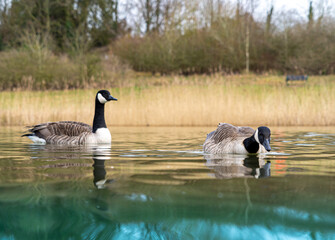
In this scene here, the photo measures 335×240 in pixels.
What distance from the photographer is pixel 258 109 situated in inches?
499

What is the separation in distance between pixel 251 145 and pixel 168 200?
10.2 ft

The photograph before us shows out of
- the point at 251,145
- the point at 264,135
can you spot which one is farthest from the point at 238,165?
the point at 251,145

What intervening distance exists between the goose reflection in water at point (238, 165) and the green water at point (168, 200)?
11 mm

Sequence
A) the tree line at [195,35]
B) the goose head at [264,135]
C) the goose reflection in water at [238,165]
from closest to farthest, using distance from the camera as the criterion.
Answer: the goose reflection in water at [238,165], the goose head at [264,135], the tree line at [195,35]

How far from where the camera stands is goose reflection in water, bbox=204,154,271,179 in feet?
13.1

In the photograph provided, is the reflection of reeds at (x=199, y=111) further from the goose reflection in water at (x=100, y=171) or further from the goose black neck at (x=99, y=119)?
the goose reflection in water at (x=100, y=171)

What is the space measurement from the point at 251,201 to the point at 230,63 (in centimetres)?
3124

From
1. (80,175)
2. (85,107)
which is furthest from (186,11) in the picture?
(80,175)

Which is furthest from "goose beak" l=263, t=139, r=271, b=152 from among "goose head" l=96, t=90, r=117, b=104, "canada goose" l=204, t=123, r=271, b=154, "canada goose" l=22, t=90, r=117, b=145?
"goose head" l=96, t=90, r=117, b=104

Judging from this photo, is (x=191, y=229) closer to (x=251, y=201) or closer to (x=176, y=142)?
(x=251, y=201)

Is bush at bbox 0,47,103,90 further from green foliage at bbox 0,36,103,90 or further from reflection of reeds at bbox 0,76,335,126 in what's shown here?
reflection of reeds at bbox 0,76,335,126

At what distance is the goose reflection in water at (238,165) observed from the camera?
4008 millimetres

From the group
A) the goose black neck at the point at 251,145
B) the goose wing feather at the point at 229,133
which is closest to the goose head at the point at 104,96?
the goose wing feather at the point at 229,133

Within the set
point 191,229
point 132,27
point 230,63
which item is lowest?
point 191,229
